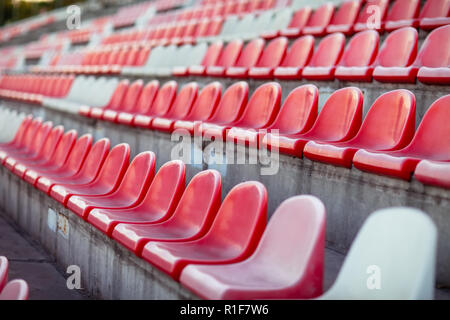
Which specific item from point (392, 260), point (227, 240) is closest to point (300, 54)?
point (227, 240)

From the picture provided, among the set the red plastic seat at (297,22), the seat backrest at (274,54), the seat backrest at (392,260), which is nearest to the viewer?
the seat backrest at (392,260)

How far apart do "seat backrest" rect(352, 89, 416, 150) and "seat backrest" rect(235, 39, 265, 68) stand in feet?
3.25

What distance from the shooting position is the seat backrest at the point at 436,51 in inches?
57.9

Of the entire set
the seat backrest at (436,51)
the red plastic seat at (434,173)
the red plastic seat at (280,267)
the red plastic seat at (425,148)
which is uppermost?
the seat backrest at (436,51)

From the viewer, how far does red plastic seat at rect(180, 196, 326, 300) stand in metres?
0.74

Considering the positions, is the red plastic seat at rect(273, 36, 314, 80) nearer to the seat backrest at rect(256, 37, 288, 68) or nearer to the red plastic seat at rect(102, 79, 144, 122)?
the seat backrest at rect(256, 37, 288, 68)

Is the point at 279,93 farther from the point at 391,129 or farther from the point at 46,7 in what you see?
the point at 46,7

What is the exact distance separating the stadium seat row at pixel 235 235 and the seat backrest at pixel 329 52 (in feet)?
2.51

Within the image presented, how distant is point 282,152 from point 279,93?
0.37 m

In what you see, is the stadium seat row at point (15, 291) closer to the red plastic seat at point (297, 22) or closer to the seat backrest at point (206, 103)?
the seat backrest at point (206, 103)

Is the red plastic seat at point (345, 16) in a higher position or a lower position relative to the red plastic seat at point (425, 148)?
higher

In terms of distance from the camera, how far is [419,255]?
64 cm

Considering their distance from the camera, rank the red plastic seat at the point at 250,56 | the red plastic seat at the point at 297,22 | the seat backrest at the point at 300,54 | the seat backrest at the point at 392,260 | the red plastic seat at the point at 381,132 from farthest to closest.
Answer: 1. the red plastic seat at the point at 297,22
2. the red plastic seat at the point at 250,56
3. the seat backrest at the point at 300,54
4. the red plastic seat at the point at 381,132
5. the seat backrest at the point at 392,260

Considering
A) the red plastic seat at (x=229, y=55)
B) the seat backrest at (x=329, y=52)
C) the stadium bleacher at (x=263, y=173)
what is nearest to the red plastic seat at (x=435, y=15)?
the stadium bleacher at (x=263, y=173)
